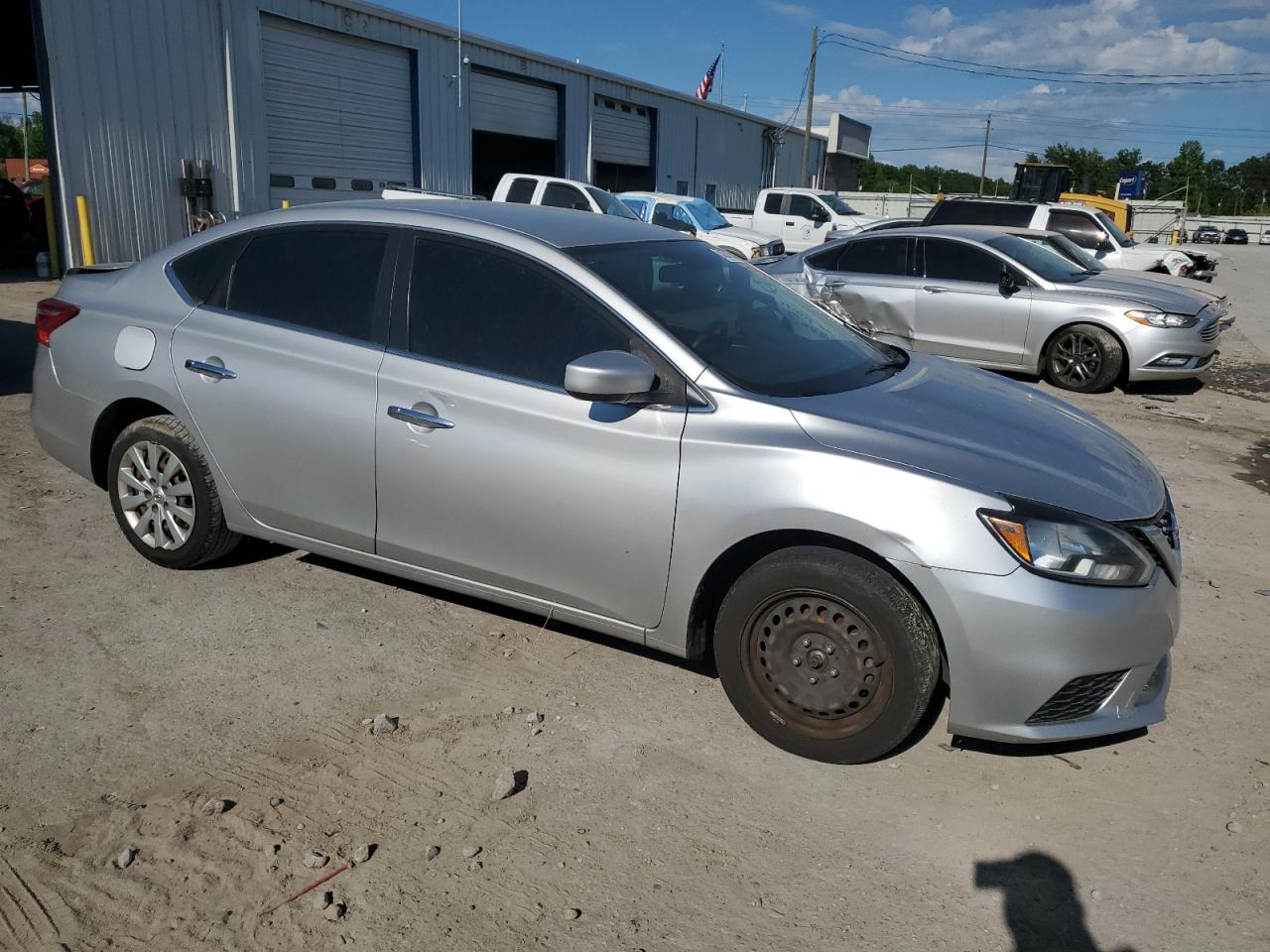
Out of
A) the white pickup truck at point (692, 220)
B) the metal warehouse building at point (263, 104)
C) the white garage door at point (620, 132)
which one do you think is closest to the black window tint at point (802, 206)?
the white pickup truck at point (692, 220)

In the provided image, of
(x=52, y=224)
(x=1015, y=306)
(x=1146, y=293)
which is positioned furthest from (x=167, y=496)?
(x=52, y=224)

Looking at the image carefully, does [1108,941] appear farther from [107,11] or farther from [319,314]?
[107,11]

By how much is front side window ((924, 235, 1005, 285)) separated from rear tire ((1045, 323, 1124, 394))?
3.11ft

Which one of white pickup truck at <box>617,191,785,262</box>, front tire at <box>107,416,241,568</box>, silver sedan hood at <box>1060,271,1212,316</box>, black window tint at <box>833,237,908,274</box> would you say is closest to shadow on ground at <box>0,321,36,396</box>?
front tire at <box>107,416,241,568</box>

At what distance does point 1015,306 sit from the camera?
410 inches

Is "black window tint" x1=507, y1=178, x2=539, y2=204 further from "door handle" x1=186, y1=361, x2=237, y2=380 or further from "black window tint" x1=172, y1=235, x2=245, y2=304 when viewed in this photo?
"door handle" x1=186, y1=361, x2=237, y2=380

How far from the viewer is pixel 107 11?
50.5 feet

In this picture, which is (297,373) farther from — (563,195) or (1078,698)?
(563,195)

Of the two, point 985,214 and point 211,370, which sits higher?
point 985,214

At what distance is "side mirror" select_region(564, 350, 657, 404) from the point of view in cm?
334

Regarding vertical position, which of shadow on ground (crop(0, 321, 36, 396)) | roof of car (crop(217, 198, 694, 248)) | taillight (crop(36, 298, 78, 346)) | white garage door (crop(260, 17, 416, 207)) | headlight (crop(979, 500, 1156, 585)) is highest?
white garage door (crop(260, 17, 416, 207))

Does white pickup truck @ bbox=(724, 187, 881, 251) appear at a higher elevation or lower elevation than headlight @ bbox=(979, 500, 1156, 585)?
higher

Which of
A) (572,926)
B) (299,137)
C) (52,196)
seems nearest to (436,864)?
(572,926)

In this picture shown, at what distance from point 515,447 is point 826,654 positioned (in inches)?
51.5
